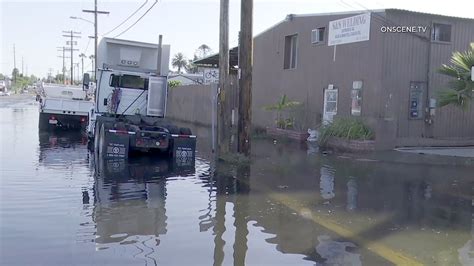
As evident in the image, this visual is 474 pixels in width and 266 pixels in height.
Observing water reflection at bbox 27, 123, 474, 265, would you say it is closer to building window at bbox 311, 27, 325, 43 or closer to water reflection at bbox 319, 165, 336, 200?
water reflection at bbox 319, 165, 336, 200

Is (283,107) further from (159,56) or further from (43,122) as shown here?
(43,122)

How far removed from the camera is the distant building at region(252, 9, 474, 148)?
17.4 meters

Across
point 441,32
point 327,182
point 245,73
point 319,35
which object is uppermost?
point 319,35

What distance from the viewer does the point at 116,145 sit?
13828 mm

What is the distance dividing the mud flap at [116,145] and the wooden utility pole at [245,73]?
3.04m

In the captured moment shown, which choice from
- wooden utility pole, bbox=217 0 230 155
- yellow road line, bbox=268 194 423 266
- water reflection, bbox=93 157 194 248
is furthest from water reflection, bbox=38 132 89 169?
yellow road line, bbox=268 194 423 266

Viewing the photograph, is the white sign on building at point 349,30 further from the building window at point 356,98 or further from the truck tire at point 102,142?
the truck tire at point 102,142

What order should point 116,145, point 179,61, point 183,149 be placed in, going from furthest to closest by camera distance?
point 179,61 < point 183,149 < point 116,145

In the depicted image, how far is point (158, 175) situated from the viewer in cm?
1173

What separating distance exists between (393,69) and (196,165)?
8.01m

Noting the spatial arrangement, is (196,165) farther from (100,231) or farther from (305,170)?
(100,231)

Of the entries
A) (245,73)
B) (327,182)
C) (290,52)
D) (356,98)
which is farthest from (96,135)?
(290,52)

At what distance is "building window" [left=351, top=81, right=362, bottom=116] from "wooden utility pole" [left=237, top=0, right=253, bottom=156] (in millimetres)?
6201

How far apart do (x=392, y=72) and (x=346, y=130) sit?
8.22 ft
